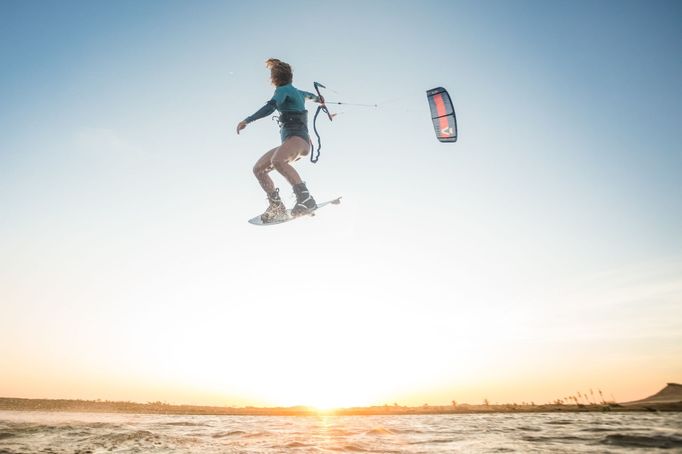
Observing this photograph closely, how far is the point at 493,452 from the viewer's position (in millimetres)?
5133

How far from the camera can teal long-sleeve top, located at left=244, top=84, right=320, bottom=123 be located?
31.9 feet

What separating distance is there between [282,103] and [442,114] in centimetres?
703

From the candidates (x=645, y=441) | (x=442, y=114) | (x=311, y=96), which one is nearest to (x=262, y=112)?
(x=311, y=96)

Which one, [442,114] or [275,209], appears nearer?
[275,209]

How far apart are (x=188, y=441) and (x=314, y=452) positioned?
10.4 feet

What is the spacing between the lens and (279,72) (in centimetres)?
1001

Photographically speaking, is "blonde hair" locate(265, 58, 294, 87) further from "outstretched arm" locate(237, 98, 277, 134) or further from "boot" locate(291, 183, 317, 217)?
"boot" locate(291, 183, 317, 217)

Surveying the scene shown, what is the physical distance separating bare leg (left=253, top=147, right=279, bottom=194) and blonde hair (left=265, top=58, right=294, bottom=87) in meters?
1.94

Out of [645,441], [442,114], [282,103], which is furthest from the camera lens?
[442,114]

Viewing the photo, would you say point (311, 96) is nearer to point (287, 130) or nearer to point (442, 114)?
point (287, 130)

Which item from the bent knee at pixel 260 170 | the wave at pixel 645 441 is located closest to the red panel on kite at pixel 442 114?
the bent knee at pixel 260 170

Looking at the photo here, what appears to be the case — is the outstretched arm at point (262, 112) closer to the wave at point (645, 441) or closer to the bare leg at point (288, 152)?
the bare leg at point (288, 152)

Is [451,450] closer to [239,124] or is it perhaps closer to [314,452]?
[314,452]

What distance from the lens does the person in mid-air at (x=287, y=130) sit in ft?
32.0
